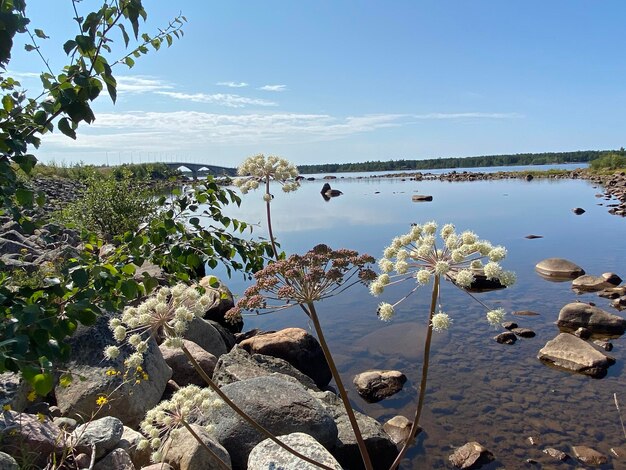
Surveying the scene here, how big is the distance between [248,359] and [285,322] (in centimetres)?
710

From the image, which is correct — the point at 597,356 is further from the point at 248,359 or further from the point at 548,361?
the point at 248,359

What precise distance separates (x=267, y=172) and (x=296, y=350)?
25.3 ft

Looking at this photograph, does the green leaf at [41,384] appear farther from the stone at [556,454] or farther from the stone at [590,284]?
the stone at [590,284]

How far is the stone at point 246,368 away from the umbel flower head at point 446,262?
595cm

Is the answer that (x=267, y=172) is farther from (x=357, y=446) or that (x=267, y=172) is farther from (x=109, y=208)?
(x=109, y=208)

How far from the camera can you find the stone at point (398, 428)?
9.05 metres

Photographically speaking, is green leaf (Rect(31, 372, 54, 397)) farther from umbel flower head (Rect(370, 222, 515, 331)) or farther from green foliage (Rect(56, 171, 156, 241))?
green foliage (Rect(56, 171, 156, 241))

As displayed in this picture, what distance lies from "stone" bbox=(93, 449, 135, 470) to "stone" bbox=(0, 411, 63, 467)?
1.51 feet

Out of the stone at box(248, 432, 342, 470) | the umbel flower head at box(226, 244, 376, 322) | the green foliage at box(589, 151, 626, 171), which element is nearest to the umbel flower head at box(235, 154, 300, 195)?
the umbel flower head at box(226, 244, 376, 322)

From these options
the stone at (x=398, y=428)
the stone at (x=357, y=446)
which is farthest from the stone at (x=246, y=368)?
the stone at (x=398, y=428)

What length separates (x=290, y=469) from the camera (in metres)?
4.64

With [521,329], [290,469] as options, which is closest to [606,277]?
[521,329]

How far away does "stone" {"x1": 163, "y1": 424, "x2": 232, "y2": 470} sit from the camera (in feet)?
17.8

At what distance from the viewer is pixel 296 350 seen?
11445 millimetres
